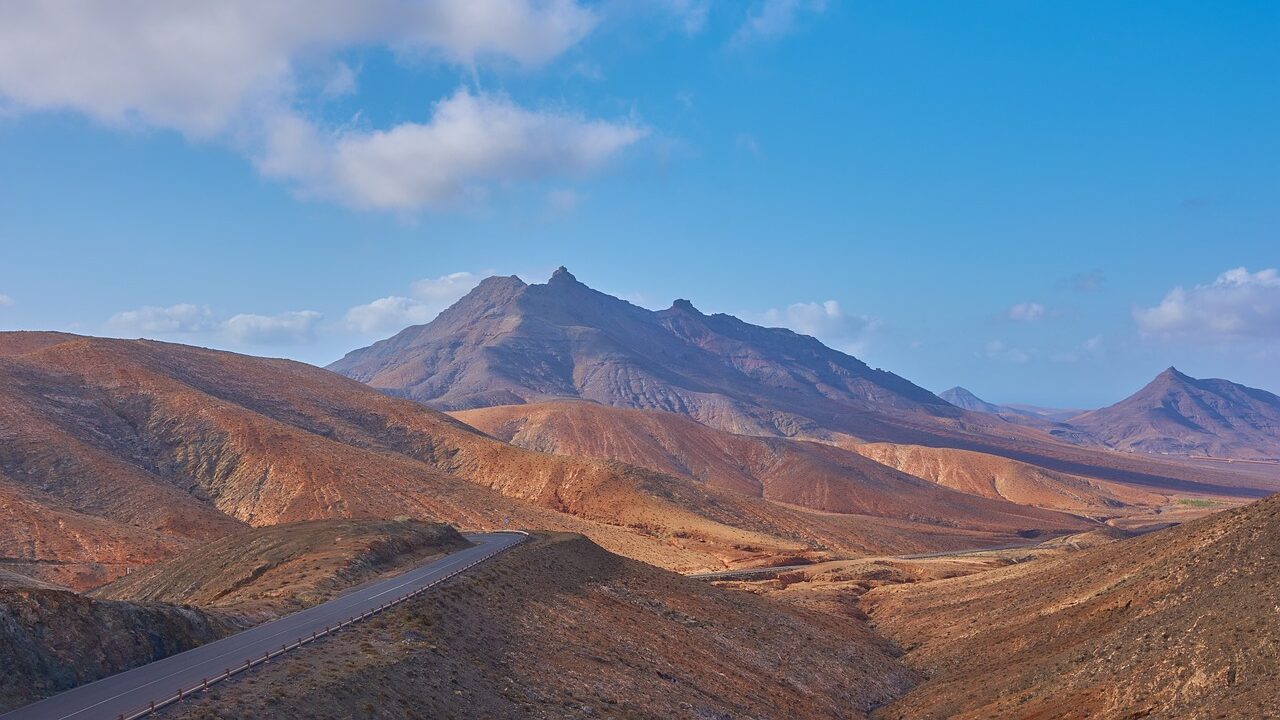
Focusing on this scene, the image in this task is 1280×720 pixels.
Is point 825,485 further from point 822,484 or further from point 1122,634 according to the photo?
point 1122,634

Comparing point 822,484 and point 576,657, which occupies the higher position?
point 822,484

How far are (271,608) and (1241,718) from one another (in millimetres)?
29985

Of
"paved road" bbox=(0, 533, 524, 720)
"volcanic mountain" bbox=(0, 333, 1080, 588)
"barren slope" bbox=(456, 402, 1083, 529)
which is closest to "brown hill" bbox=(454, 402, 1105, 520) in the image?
"barren slope" bbox=(456, 402, 1083, 529)

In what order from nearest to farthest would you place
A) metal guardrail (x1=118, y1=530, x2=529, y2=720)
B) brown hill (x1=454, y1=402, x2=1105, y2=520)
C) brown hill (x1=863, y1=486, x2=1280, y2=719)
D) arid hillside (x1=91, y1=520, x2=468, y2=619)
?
metal guardrail (x1=118, y1=530, x2=529, y2=720), brown hill (x1=863, y1=486, x2=1280, y2=719), arid hillside (x1=91, y1=520, x2=468, y2=619), brown hill (x1=454, y1=402, x2=1105, y2=520)

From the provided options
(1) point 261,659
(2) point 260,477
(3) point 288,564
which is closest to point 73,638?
(1) point 261,659

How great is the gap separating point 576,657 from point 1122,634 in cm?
2020

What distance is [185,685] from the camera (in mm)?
23391

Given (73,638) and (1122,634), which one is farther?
(1122,634)

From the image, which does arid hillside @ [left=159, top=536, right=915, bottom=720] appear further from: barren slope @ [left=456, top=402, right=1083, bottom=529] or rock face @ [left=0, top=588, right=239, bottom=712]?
barren slope @ [left=456, top=402, right=1083, bottom=529]

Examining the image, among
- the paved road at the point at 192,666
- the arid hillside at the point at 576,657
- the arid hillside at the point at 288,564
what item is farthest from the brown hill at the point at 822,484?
the paved road at the point at 192,666

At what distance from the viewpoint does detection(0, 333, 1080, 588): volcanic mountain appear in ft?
260

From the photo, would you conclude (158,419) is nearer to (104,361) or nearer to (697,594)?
(104,361)

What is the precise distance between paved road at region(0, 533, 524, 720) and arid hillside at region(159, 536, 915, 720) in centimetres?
145

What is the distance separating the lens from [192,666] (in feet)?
84.5
